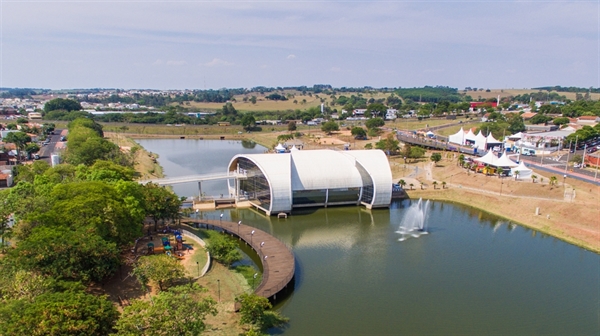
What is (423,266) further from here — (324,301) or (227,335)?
(227,335)

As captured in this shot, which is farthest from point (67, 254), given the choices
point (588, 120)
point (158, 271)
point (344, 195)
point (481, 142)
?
point (588, 120)

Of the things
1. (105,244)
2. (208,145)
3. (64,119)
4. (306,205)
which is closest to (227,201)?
(306,205)

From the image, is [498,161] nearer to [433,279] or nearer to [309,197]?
[309,197]

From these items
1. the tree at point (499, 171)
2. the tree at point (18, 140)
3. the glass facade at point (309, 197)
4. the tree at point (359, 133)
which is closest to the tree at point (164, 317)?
the glass facade at point (309, 197)

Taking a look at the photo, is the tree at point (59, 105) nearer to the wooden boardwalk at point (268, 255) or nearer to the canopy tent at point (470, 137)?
the canopy tent at point (470, 137)

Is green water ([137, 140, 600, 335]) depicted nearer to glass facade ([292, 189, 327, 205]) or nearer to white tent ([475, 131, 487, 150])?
glass facade ([292, 189, 327, 205])

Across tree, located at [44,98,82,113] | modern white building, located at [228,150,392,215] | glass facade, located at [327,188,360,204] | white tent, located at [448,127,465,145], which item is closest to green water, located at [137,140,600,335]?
modern white building, located at [228,150,392,215]
